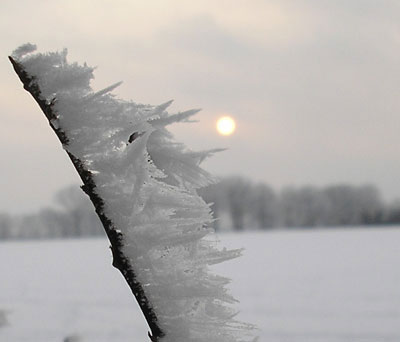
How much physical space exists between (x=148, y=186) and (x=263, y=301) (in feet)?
23.5

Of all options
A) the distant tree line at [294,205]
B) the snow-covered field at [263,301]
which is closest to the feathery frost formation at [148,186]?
the snow-covered field at [263,301]

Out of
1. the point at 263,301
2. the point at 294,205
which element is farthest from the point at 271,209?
the point at 263,301

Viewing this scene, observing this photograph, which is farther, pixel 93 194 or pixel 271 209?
pixel 271 209

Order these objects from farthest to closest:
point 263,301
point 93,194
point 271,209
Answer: point 271,209 < point 263,301 < point 93,194

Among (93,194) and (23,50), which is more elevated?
(23,50)

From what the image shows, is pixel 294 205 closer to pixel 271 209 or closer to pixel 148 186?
pixel 271 209

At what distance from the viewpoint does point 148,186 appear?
52 centimetres

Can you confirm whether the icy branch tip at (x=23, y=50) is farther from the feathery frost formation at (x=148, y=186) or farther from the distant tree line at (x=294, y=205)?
the distant tree line at (x=294, y=205)

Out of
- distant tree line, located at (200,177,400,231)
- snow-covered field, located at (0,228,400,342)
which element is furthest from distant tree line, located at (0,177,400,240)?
snow-covered field, located at (0,228,400,342)

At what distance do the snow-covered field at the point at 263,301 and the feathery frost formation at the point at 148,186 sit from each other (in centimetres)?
288

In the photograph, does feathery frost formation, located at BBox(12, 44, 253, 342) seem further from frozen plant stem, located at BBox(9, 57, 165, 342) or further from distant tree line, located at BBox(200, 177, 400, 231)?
distant tree line, located at BBox(200, 177, 400, 231)

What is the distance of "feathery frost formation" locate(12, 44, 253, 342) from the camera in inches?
20.4

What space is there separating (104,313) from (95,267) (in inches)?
247

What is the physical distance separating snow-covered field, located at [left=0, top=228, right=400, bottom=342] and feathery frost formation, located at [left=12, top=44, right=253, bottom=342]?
9.45ft
